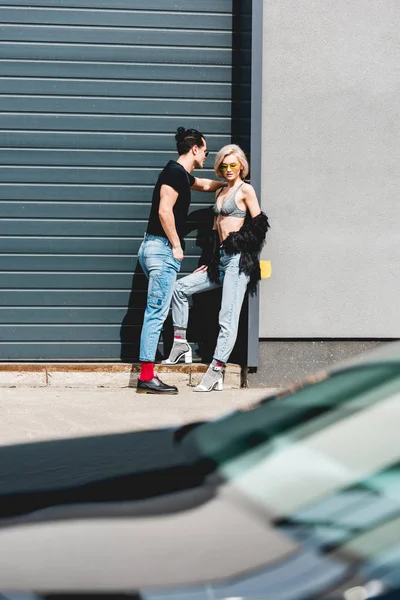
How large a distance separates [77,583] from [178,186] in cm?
514

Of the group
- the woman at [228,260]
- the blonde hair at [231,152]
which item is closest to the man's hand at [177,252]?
the woman at [228,260]

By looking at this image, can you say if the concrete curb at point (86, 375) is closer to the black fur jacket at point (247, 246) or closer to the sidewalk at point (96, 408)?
the sidewalk at point (96, 408)

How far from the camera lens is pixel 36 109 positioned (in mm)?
7234

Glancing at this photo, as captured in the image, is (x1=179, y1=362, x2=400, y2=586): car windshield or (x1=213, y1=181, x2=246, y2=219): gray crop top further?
(x1=213, y1=181, x2=246, y2=219): gray crop top

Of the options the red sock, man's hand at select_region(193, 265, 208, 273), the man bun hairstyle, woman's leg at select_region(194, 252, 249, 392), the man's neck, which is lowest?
the red sock

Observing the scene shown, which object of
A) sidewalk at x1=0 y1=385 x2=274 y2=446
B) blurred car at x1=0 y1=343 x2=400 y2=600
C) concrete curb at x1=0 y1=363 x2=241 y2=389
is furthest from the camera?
concrete curb at x1=0 y1=363 x2=241 y2=389

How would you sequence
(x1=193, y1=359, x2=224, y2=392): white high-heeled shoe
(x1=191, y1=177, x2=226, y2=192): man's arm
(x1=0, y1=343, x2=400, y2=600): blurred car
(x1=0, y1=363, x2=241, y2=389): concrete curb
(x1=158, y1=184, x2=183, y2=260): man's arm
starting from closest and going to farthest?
(x1=0, y1=343, x2=400, y2=600): blurred car, (x1=158, y1=184, x2=183, y2=260): man's arm, (x1=193, y1=359, x2=224, y2=392): white high-heeled shoe, (x1=191, y1=177, x2=226, y2=192): man's arm, (x1=0, y1=363, x2=241, y2=389): concrete curb

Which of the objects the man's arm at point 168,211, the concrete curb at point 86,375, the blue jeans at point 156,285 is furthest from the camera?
the concrete curb at point 86,375

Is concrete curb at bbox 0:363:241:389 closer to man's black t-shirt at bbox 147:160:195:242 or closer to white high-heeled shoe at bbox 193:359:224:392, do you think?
white high-heeled shoe at bbox 193:359:224:392

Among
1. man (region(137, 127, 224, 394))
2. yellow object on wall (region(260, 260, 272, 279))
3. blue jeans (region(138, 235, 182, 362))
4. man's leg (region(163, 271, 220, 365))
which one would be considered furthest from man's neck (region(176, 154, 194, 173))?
yellow object on wall (region(260, 260, 272, 279))

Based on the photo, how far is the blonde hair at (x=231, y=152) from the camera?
22.4 ft

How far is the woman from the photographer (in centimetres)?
682

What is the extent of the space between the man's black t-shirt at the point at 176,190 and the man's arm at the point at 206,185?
0.19 meters

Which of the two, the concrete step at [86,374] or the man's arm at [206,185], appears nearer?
the man's arm at [206,185]
